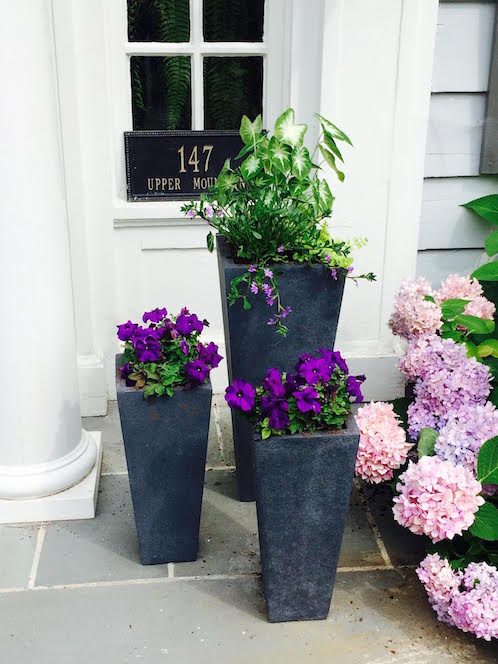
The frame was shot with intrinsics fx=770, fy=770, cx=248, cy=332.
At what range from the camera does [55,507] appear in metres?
2.62

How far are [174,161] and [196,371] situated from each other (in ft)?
4.36

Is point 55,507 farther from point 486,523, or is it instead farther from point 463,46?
point 463,46

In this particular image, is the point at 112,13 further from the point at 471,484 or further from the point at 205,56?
the point at 471,484

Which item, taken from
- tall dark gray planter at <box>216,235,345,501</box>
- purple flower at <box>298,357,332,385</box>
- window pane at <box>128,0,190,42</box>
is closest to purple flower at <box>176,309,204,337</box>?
A: tall dark gray planter at <box>216,235,345,501</box>

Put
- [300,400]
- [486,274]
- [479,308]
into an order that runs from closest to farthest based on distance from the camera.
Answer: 1. [300,400]
2. [479,308]
3. [486,274]

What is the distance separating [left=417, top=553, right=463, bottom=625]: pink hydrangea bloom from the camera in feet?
6.82

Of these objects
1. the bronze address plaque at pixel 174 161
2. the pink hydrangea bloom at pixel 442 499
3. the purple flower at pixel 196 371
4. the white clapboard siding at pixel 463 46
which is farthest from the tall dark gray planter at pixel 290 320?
the white clapboard siding at pixel 463 46

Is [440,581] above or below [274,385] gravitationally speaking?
below

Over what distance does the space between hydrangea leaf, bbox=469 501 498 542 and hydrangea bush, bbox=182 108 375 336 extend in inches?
30.1

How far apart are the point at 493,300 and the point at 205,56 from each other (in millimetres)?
1571

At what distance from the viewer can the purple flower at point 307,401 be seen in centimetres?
194

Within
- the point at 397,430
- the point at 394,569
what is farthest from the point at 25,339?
the point at 394,569

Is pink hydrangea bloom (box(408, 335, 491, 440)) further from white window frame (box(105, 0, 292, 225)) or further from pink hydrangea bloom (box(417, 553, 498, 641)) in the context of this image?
white window frame (box(105, 0, 292, 225))

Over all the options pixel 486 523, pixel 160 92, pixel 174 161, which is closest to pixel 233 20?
pixel 160 92
